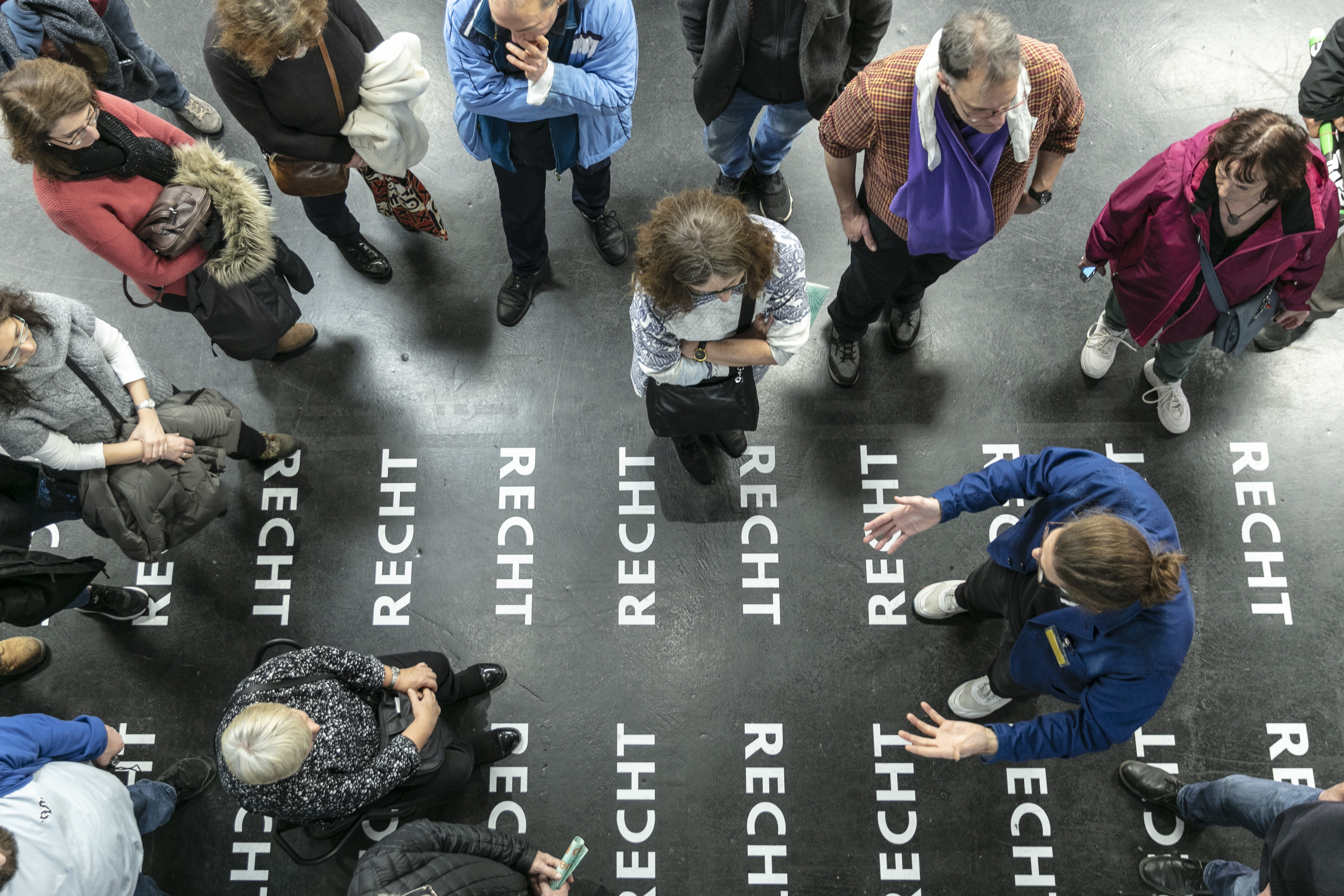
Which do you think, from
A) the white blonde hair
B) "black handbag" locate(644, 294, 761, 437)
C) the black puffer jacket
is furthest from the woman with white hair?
"black handbag" locate(644, 294, 761, 437)

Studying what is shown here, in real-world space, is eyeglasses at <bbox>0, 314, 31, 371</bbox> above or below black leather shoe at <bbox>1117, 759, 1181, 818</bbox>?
above

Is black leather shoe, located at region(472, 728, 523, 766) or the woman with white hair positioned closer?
the woman with white hair

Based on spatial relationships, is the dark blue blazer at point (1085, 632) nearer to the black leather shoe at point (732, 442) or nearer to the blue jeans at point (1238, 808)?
the blue jeans at point (1238, 808)

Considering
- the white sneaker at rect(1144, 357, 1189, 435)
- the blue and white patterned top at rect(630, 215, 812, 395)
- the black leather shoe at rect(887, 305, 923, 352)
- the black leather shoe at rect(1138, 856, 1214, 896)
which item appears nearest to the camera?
the blue and white patterned top at rect(630, 215, 812, 395)

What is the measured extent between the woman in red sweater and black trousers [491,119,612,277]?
51.4 inches

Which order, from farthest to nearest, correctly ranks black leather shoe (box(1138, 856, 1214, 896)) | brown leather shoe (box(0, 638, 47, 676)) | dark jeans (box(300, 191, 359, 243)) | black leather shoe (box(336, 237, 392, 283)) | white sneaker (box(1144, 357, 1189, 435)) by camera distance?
black leather shoe (box(336, 237, 392, 283))
white sneaker (box(1144, 357, 1189, 435))
dark jeans (box(300, 191, 359, 243))
brown leather shoe (box(0, 638, 47, 676))
black leather shoe (box(1138, 856, 1214, 896))

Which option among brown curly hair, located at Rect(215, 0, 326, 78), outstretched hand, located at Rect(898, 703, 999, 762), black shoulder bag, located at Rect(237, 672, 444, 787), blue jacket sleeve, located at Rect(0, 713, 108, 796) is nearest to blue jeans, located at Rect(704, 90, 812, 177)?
brown curly hair, located at Rect(215, 0, 326, 78)

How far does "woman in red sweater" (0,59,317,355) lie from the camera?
9.77 feet

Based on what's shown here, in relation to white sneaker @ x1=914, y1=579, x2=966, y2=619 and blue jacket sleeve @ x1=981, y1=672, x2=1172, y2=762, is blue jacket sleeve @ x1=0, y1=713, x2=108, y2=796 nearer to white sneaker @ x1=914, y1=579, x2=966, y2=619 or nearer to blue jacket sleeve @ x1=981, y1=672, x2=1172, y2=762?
blue jacket sleeve @ x1=981, y1=672, x2=1172, y2=762

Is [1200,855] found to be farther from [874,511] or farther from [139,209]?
[139,209]

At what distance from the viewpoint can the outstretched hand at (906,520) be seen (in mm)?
3139

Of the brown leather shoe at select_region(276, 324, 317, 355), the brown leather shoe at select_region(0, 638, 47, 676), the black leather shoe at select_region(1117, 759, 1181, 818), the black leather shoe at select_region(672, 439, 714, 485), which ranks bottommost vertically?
the brown leather shoe at select_region(0, 638, 47, 676)

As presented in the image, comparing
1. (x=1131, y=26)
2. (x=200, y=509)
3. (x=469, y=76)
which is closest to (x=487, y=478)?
(x=200, y=509)

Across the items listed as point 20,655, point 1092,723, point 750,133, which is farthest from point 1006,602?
point 20,655
